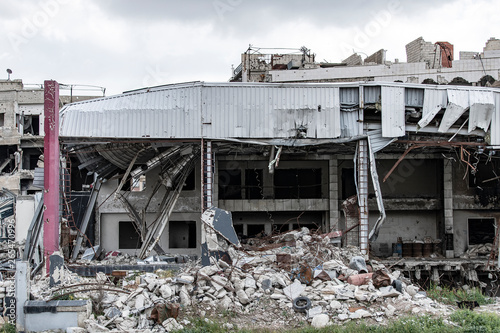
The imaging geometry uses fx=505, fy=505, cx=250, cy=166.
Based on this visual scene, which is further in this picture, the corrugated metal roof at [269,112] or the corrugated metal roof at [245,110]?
the corrugated metal roof at [269,112]

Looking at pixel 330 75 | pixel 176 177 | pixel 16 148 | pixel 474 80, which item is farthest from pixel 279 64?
pixel 16 148

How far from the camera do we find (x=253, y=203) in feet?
89.1

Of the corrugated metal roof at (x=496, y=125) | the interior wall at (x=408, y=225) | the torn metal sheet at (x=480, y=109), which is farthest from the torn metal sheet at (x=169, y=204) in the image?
the corrugated metal roof at (x=496, y=125)

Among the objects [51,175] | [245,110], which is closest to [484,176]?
[245,110]

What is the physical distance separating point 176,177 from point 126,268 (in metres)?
6.06

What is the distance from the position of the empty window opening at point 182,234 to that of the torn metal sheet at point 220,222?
285 inches

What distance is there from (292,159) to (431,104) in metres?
8.36

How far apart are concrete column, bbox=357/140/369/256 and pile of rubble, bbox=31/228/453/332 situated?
3075mm

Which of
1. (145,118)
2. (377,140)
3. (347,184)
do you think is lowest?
(347,184)

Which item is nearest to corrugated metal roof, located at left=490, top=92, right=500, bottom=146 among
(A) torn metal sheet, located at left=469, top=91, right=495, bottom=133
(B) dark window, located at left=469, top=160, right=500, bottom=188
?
(A) torn metal sheet, located at left=469, top=91, right=495, bottom=133

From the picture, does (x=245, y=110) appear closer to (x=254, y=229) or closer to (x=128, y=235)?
(x=254, y=229)

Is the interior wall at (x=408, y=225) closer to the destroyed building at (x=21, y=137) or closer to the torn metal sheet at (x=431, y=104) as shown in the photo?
the torn metal sheet at (x=431, y=104)

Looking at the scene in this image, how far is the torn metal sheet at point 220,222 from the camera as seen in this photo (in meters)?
19.9

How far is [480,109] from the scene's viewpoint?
21.2 m
